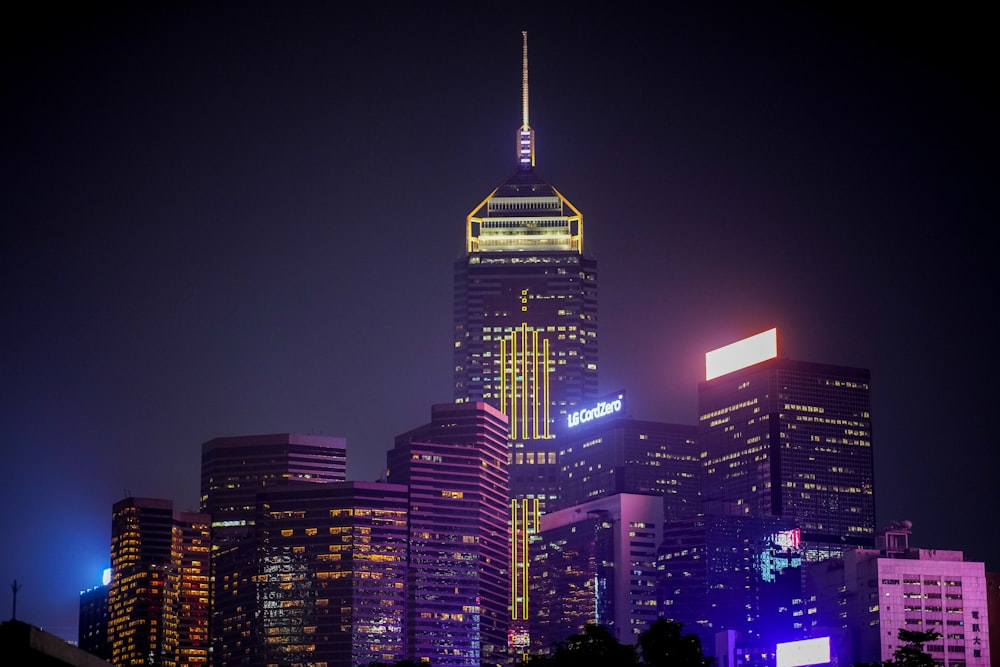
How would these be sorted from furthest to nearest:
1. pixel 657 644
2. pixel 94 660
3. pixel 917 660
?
pixel 917 660 → pixel 657 644 → pixel 94 660

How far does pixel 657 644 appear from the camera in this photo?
436 ft

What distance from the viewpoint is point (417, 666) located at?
196 metres

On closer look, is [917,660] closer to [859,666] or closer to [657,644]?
[859,666]

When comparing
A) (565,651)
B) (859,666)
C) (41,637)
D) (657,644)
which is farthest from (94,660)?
(859,666)

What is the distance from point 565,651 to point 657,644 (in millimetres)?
12632

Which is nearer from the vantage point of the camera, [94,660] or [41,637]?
[41,637]

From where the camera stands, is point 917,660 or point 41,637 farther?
point 917,660

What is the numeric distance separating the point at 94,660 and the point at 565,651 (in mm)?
89951

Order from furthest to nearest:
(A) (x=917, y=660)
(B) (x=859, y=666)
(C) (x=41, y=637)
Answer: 1. (B) (x=859, y=666)
2. (A) (x=917, y=660)
3. (C) (x=41, y=637)

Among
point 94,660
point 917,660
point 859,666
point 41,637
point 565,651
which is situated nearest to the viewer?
point 41,637

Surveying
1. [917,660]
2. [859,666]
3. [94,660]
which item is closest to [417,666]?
[859,666]

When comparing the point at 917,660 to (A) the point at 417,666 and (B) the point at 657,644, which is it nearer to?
(B) the point at 657,644

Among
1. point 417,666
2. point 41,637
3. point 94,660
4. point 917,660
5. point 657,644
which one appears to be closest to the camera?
point 41,637

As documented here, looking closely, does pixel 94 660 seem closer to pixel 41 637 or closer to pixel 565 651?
pixel 41 637
